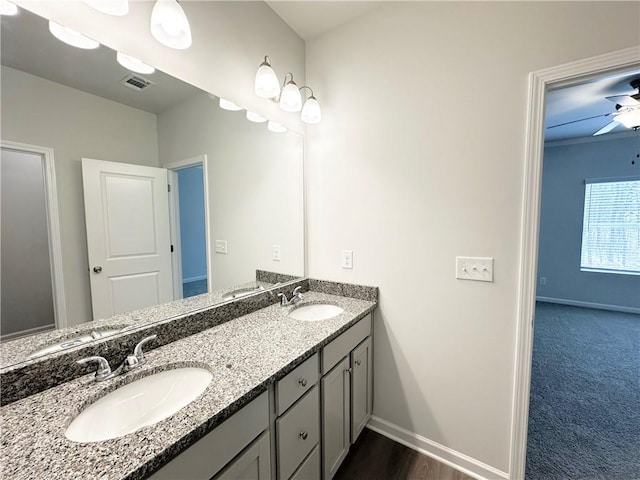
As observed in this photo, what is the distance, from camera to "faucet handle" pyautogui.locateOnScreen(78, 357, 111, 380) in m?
0.92

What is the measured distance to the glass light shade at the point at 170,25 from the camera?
106 centimetres

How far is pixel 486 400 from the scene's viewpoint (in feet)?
4.92

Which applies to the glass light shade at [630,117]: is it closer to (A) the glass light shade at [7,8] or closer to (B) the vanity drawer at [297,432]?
(B) the vanity drawer at [297,432]

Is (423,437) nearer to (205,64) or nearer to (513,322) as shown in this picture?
(513,322)

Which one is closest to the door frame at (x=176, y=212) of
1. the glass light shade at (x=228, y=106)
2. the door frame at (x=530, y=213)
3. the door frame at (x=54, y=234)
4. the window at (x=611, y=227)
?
the glass light shade at (x=228, y=106)

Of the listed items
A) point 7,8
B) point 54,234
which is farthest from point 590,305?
point 7,8

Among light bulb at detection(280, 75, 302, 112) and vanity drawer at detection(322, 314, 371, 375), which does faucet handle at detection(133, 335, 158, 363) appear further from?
light bulb at detection(280, 75, 302, 112)

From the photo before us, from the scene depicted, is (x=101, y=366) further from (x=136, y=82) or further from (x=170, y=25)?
(x=170, y=25)

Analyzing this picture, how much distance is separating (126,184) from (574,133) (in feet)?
→ 18.4

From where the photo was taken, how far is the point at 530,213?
131cm

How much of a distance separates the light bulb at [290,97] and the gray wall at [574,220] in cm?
463

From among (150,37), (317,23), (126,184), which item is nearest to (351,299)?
(126,184)

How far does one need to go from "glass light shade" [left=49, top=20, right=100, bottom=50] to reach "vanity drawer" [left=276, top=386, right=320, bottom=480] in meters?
1.57

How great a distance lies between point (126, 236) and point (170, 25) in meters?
0.88
